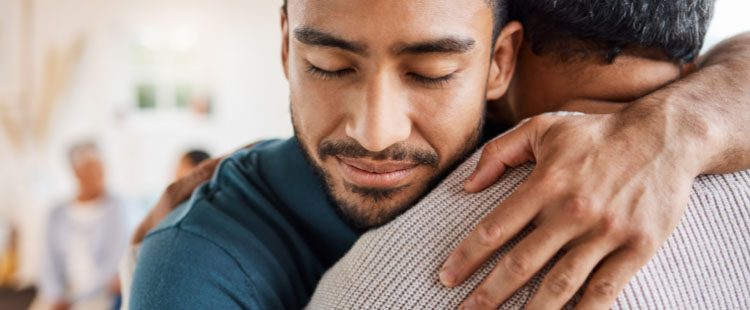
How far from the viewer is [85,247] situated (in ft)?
14.0

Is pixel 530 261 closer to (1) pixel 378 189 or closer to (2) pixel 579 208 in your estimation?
(2) pixel 579 208

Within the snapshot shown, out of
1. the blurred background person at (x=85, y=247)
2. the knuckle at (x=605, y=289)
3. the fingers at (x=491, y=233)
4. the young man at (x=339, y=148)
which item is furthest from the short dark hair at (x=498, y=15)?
the blurred background person at (x=85, y=247)

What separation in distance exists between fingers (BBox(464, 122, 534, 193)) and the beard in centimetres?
20

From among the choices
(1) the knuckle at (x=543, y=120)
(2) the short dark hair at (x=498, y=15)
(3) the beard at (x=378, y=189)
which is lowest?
(3) the beard at (x=378, y=189)

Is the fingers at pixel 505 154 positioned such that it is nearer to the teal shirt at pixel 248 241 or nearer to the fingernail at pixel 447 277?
the fingernail at pixel 447 277

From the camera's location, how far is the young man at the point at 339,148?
2.92 ft

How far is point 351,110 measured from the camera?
93 cm

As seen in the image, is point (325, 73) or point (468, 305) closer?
point (468, 305)

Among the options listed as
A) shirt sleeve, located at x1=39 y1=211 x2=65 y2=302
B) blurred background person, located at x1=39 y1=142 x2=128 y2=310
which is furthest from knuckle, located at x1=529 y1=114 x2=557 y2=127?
shirt sleeve, located at x1=39 y1=211 x2=65 y2=302

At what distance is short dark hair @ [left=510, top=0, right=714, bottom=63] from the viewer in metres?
0.95

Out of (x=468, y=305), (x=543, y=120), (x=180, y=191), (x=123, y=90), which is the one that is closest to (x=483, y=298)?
(x=468, y=305)

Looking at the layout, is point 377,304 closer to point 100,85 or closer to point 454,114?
point 454,114

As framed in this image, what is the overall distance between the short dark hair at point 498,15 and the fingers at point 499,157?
284mm

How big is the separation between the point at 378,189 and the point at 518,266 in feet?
1.22
